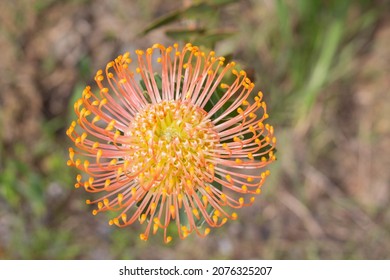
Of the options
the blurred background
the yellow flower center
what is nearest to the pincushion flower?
the yellow flower center

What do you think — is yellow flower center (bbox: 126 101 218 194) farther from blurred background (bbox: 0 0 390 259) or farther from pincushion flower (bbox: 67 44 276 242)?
blurred background (bbox: 0 0 390 259)

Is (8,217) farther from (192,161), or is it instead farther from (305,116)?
(305,116)

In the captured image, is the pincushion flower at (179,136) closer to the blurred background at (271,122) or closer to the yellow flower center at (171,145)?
the yellow flower center at (171,145)

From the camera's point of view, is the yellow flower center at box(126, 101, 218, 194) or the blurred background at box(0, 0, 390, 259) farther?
the blurred background at box(0, 0, 390, 259)

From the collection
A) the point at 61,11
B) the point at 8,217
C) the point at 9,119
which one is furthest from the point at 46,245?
the point at 61,11

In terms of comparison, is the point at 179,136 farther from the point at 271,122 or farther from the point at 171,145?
the point at 271,122
